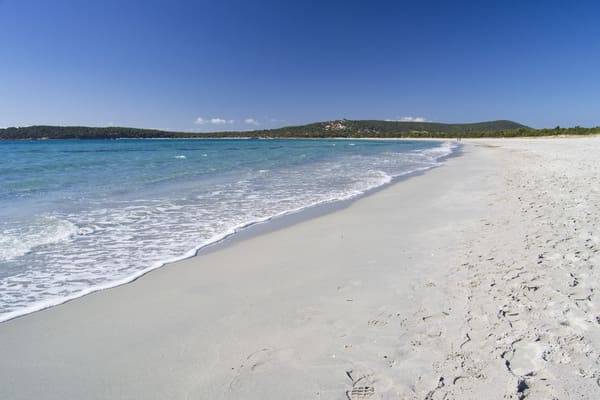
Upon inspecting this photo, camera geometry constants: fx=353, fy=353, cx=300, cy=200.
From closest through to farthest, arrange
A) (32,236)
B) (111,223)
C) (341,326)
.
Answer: (341,326), (32,236), (111,223)

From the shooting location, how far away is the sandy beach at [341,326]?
2777 mm

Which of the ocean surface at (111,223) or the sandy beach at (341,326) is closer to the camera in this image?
the sandy beach at (341,326)

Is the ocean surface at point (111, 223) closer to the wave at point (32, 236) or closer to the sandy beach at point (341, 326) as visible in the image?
the wave at point (32, 236)

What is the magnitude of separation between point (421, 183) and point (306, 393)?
13559 mm

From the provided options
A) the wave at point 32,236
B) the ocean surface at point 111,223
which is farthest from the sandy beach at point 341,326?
the wave at point 32,236

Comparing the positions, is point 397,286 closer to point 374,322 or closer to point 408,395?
point 374,322

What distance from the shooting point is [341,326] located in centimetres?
365

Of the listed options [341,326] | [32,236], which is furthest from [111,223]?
[341,326]

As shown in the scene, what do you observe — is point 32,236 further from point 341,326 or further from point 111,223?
point 341,326

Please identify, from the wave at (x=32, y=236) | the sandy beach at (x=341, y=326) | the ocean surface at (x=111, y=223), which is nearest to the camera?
the sandy beach at (x=341, y=326)

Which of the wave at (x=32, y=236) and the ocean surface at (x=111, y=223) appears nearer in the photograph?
the ocean surface at (x=111, y=223)

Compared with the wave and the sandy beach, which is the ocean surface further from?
the sandy beach

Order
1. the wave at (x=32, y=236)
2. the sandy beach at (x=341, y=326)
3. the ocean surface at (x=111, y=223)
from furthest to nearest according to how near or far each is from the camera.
Answer: the wave at (x=32, y=236) < the ocean surface at (x=111, y=223) < the sandy beach at (x=341, y=326)

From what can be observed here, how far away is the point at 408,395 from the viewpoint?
2605 mm
